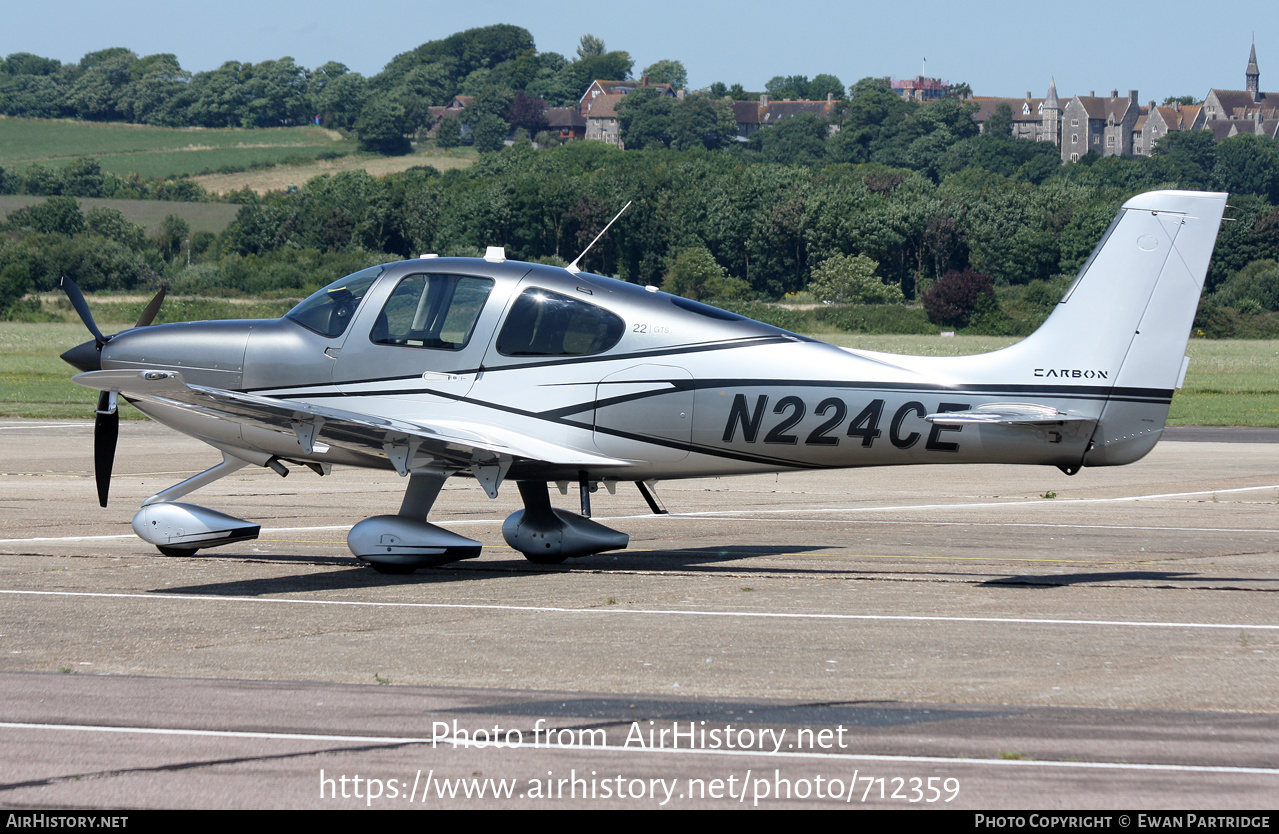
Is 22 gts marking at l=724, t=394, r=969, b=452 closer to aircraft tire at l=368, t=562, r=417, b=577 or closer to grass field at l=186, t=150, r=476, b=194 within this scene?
aircraft tire at l=368, t=562, r=417, b=577

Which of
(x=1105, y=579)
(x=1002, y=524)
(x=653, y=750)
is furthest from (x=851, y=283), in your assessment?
(x=653, y=750)

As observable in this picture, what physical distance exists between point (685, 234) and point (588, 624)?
10163cm

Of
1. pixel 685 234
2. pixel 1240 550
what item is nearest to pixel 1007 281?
pixel 685 234

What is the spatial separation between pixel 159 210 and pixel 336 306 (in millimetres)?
111548

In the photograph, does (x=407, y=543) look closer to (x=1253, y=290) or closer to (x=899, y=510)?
(x=899, y=510)

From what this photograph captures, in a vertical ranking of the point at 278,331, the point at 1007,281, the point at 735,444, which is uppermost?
the point at 278,331

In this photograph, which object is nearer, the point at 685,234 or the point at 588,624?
the point at 588,624

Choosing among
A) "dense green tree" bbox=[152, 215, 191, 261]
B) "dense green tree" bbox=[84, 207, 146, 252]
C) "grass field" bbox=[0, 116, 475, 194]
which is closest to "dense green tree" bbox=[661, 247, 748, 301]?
"dense green tree" bbox=[152, 215, 191, 261]

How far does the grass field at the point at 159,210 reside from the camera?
10888cm

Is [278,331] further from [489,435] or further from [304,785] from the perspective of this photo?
[304,785]

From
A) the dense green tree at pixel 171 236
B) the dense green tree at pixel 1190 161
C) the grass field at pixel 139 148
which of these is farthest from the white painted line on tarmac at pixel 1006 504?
the dense green tree at pixel 1190 161

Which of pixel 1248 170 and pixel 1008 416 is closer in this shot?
pixel 1008 416

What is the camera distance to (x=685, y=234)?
10969cm

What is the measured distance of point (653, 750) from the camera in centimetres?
632
